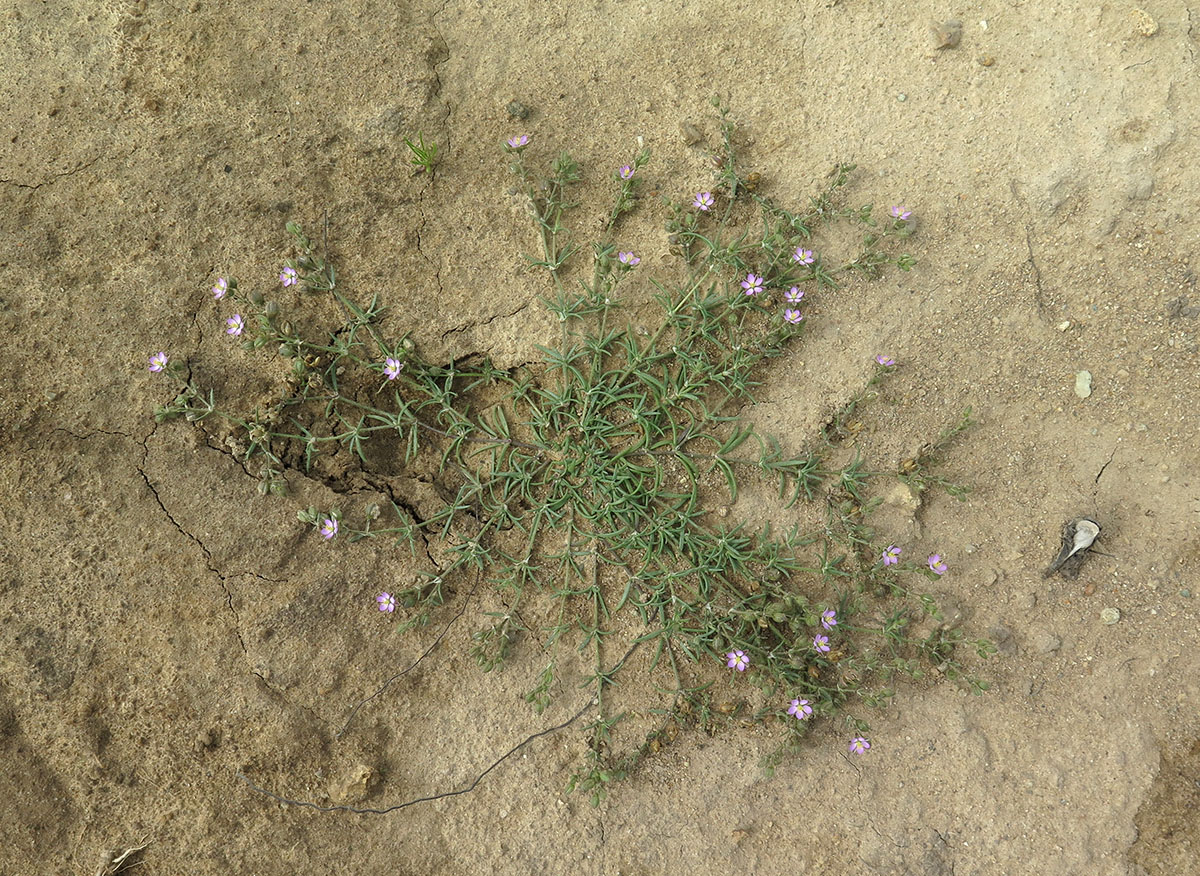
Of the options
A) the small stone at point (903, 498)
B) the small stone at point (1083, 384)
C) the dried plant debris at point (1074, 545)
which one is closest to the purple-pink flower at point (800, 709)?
the small stone at point (903, 498)

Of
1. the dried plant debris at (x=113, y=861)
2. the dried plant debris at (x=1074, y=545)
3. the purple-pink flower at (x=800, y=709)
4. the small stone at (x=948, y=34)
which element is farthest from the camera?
the small stone at (x=948, y=34)

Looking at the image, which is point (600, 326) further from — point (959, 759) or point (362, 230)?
point (959, 759)

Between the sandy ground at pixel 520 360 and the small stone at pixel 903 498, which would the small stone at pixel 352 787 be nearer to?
the sandy ground at pixel 520 360

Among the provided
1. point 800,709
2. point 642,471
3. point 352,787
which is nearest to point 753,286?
point 642,471

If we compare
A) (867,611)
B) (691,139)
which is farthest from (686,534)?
(691,139)

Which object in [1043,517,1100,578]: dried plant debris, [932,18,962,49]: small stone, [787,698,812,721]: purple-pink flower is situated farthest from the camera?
[932,18,962,49]: small stone

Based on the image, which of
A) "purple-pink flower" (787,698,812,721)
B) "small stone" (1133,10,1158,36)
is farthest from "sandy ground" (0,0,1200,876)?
"purple-pink flower" (787,698,812,721)

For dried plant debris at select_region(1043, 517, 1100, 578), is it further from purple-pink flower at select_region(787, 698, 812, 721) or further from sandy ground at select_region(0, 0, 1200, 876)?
purple-pink flower at select_region(787, 698, 812, 721)
